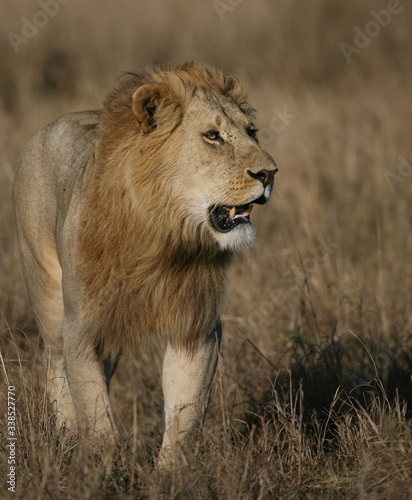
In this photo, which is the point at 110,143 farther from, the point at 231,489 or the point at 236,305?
the point at 236,305

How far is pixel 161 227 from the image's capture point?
12.5 feet

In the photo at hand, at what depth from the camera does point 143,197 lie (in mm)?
3770

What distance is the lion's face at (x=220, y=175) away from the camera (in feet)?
12.1

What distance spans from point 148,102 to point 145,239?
662 millimetres

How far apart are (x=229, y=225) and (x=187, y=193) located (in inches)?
10.0

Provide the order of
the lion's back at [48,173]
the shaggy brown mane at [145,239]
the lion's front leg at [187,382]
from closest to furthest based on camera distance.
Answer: the shaggy brown mane at [145,239], the lion's front leg at [187,382], the lion's back at [48,173]

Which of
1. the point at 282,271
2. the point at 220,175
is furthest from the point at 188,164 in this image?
the point at 282,271

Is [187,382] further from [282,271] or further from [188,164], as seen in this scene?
[282,271]

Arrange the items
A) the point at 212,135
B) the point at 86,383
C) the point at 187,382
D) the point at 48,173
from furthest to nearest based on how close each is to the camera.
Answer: the point at 48,173 → the point at 187,382 → the point at 86,383 → the point at 212,135

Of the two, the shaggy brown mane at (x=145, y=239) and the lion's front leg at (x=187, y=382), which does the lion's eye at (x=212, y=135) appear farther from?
the lion's front leg at (x=187, y=382)

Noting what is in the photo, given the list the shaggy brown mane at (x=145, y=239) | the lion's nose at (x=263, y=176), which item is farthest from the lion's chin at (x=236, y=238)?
the lion's nose at (x=263, y=176)

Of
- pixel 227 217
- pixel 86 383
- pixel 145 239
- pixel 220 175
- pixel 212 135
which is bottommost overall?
pixel 86 383

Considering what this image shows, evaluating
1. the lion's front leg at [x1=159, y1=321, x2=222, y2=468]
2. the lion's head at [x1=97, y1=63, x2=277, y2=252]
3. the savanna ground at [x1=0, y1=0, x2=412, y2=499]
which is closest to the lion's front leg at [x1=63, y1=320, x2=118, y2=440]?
the savanna ground at [x1=0, y1=0, x2=412, y2=499]

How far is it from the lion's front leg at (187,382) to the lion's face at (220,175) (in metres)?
0.68
